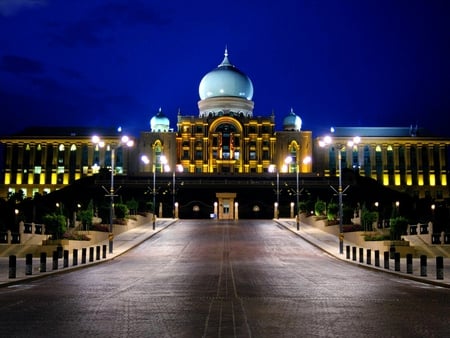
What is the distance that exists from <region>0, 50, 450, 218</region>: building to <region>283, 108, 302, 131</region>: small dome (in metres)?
4.33

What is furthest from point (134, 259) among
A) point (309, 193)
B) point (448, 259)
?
point (309, 193)

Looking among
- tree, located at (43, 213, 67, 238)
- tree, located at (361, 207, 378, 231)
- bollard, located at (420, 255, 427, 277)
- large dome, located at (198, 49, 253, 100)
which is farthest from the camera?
large dome, located at (198, 49, 253, 100)

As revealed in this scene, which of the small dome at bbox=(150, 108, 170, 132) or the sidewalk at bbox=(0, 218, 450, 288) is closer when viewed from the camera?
the sidewalk at bbox=(0, 218, 450, 288)

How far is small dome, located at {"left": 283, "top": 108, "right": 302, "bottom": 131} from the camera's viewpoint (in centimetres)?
14612

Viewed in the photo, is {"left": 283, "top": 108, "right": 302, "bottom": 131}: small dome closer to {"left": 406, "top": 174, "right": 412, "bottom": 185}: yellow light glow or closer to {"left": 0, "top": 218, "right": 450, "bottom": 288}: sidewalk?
{"left": 406, "top": 174, "right": 412, "bottom": 185}: yellow light glow

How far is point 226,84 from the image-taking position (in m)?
141

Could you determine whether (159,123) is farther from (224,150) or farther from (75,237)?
(75,237)

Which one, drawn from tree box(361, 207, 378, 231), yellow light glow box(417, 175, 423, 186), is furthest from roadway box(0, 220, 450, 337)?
yellow light glow box(417, 175, 423, 186)

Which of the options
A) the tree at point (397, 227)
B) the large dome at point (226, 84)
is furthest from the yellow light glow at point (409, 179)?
the tree at point (397, 227)

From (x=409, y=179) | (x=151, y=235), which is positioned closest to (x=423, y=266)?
(x=151, y=235)

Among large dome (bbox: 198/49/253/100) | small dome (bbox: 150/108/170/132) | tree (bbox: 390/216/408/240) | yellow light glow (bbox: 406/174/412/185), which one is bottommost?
tree (bbox: 390/216/408/240)

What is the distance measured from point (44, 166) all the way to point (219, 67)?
4528 cm

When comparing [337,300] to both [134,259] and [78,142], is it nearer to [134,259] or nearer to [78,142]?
[134,259]

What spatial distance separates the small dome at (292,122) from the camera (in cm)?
14612
